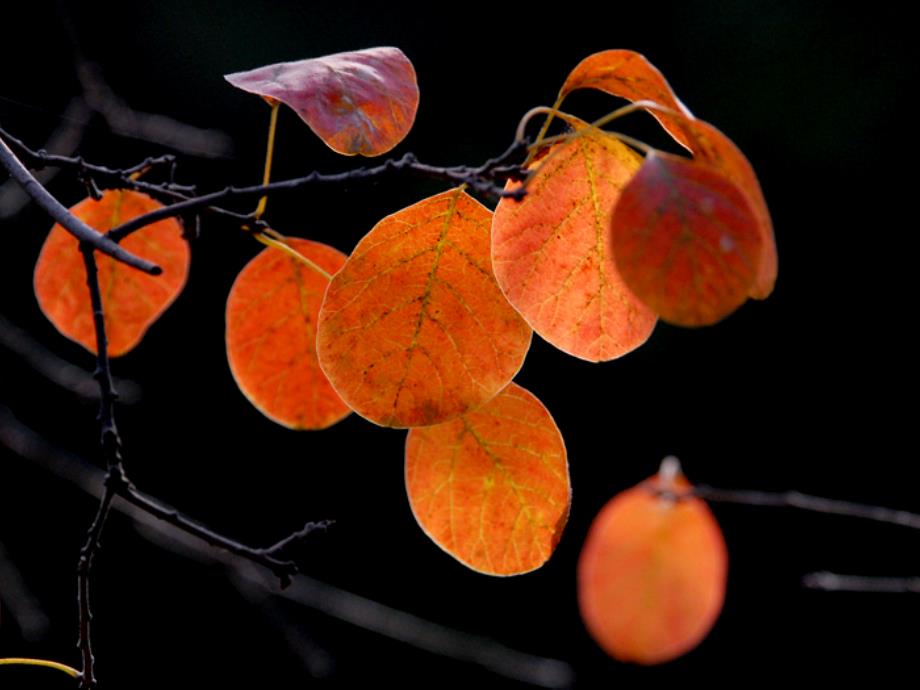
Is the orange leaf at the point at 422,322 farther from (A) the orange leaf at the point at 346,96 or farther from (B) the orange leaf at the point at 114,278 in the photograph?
(B) the orange leaf at the point at 114,278

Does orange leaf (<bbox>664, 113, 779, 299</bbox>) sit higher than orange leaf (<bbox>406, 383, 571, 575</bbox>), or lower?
higher

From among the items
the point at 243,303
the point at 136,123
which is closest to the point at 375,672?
the point at 136,123

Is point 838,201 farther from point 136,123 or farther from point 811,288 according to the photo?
point 136,123

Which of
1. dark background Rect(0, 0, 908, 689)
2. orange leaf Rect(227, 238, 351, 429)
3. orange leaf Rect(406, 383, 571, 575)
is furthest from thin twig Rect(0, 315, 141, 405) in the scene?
dark background Rect(0, 0, 908, 689)

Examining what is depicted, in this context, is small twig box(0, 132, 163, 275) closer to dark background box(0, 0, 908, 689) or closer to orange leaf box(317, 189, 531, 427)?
orange leaf box(317, 189, 531, 427)

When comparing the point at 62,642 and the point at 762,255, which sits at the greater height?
the point at 762,255

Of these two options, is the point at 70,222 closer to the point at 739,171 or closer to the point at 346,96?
the point at 346,96
